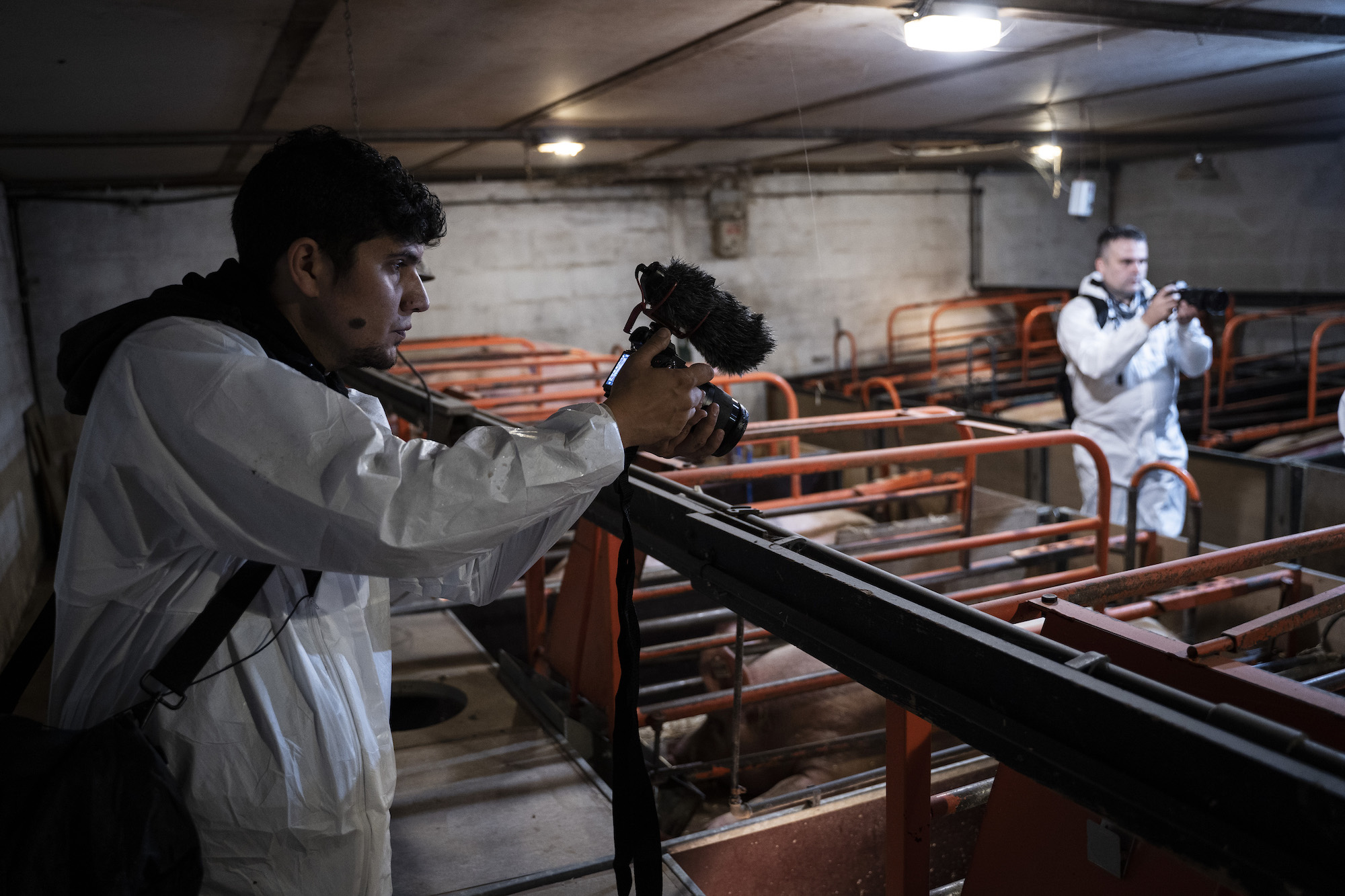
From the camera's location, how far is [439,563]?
116 centimetres

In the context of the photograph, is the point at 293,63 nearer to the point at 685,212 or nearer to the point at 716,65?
the point at 716,65

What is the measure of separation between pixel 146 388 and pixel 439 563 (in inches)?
16.6

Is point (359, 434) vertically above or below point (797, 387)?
above

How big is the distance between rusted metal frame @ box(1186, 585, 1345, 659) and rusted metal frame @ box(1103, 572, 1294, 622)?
2.71 feet

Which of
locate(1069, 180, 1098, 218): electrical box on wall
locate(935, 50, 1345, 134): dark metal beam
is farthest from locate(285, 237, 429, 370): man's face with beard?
locate(1069, 180, 1098, 218): electrical box on wall

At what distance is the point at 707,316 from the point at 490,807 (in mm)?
1666

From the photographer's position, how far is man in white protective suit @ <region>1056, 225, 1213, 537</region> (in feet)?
15.3

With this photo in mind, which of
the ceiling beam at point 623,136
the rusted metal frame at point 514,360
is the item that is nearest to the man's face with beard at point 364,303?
the rusted metal frame at point 514,360

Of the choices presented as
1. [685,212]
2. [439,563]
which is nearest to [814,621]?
[439,563]

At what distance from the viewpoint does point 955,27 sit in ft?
11.1

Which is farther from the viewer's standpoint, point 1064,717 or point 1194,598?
point 1194,598

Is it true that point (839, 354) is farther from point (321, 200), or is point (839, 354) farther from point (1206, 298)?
point (321, 200)

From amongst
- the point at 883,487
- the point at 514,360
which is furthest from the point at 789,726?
the point at 514,360

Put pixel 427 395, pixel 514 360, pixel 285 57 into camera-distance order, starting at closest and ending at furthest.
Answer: pixel 427 395
pixel 285 57
pixel 514 360
